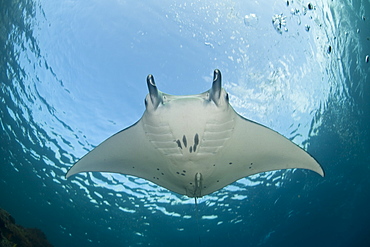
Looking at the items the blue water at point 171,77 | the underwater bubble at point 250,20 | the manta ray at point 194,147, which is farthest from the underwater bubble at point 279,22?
the manta ray at point 194,147

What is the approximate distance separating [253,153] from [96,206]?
15334 mm

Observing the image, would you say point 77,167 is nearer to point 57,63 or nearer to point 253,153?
point 253,153

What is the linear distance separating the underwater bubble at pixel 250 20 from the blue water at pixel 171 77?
0.10ft

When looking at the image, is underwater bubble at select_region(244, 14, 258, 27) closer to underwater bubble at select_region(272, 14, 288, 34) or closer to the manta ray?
underwater bubble at select_region(272, 14, 288, 34)

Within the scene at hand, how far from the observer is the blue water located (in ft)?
25.1

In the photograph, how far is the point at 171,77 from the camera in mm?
8352

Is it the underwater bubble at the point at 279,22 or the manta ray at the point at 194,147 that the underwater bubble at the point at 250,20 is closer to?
the underwater bubble at the point at 279,22

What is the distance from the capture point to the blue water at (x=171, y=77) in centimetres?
766

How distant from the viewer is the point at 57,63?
8562 mm

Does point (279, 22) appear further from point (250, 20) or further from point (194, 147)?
point (194, 147)

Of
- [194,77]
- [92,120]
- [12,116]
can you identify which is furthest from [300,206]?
[12,116]

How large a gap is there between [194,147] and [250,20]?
6.05 metres

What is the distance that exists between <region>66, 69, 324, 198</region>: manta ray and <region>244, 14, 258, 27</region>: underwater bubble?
17.7 feet

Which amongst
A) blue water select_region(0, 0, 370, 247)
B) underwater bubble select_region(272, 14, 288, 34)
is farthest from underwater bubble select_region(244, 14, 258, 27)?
underwater bubble select_region(272, 14, 288, 34)
